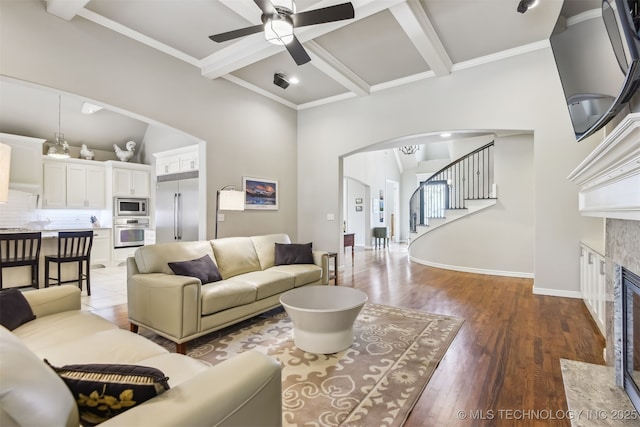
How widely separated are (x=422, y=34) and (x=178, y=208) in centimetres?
456

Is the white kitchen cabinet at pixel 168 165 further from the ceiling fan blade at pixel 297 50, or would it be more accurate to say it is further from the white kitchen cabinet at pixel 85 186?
the ceiling fan blade at pixel 297 50

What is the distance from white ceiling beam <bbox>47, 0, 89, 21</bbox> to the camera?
2872 mm

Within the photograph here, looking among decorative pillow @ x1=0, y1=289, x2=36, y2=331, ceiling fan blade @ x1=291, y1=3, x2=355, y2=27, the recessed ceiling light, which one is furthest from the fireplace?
the recessed ceiling light

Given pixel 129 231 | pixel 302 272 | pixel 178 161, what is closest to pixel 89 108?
pixel 178 161

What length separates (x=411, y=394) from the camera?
2.00 meters

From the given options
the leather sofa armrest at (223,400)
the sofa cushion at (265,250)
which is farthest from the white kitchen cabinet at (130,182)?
the leather sofa armrest at (223,400)

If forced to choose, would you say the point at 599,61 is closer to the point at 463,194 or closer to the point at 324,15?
the point at 324,15

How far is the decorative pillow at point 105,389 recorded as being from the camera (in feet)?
3.02

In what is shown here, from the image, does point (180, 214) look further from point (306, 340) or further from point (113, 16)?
point (306, 340)

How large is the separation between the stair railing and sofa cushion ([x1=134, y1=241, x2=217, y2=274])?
5475 millimetres

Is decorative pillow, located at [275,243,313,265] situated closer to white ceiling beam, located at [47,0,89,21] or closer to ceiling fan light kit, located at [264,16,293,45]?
ceiling fan light kit, located at [264,16,293,45]

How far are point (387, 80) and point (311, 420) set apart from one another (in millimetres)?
5014

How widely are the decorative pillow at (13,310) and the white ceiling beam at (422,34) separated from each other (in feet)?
13.3

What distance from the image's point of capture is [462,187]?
7.05m
